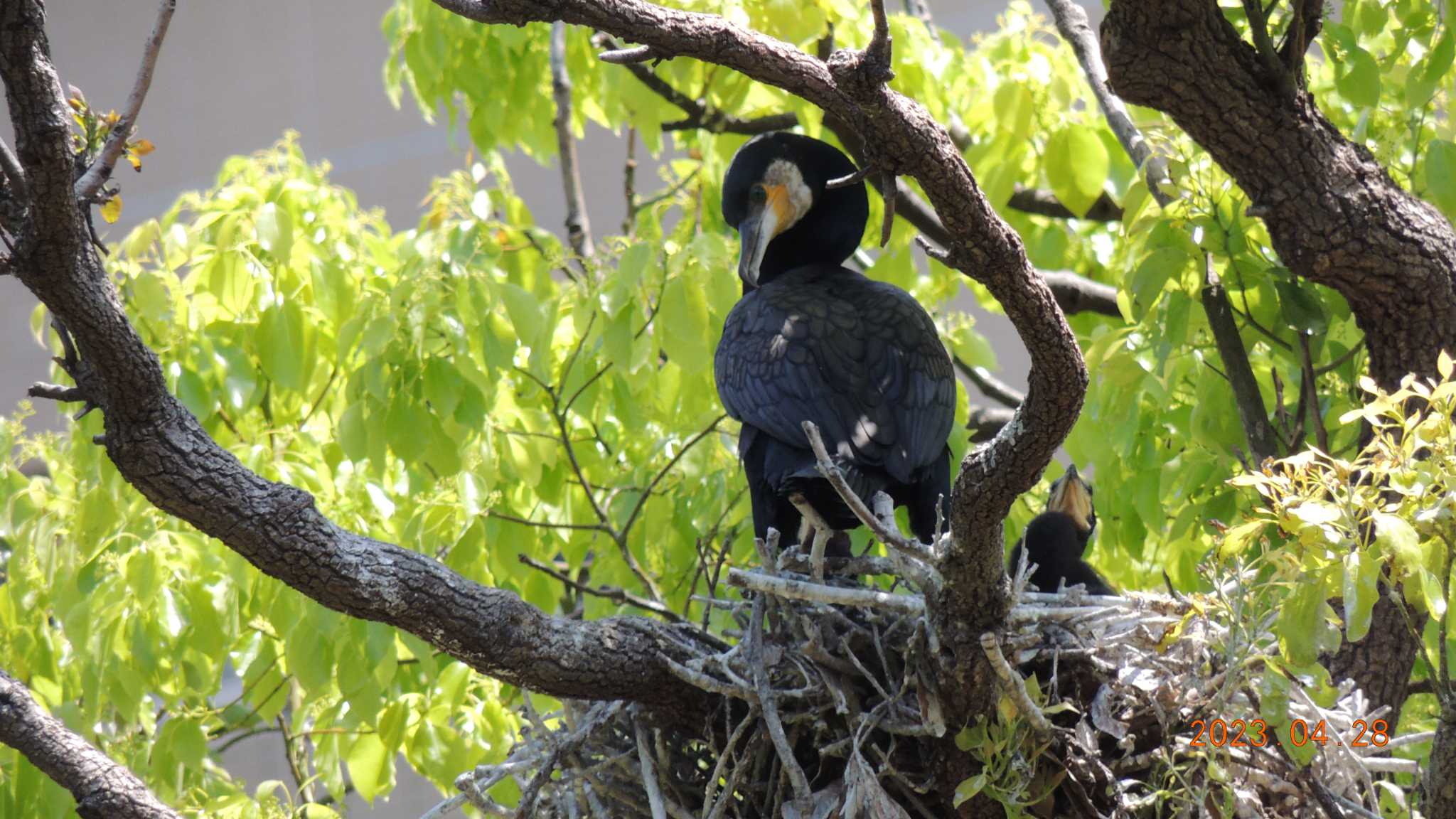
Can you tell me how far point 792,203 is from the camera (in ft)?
12.0

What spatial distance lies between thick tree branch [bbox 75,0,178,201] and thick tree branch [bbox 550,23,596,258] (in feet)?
9.84

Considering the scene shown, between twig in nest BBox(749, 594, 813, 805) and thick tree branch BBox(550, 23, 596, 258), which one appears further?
thick tree branch BBox(550, 23, 596, 258)

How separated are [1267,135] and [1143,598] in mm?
953

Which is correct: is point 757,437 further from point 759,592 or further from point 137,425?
point 137,425

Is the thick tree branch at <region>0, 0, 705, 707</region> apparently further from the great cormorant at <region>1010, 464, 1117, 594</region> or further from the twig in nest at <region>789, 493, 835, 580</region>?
the great cormorant at <region>1010, 464, 1117, 594</region>

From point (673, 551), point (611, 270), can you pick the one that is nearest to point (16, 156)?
point (611, 270)

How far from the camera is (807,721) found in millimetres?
2443

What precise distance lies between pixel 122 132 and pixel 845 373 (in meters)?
1.57

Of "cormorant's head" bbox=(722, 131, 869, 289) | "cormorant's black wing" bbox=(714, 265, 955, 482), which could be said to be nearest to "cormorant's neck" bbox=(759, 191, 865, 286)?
"cormorant's head" bbox=(722, 131, 869, 289)

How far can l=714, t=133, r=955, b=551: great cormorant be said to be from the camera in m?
2.92

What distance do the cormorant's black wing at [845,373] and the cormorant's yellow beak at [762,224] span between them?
89mm

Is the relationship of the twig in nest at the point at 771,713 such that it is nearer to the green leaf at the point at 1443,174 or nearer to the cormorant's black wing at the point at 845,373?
the cormorant's black wing at the point at 845,373

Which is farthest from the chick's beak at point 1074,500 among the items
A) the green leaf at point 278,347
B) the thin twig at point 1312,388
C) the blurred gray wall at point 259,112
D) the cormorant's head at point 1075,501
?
the blurred gray wall at point 259,112

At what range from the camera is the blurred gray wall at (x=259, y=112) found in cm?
888
